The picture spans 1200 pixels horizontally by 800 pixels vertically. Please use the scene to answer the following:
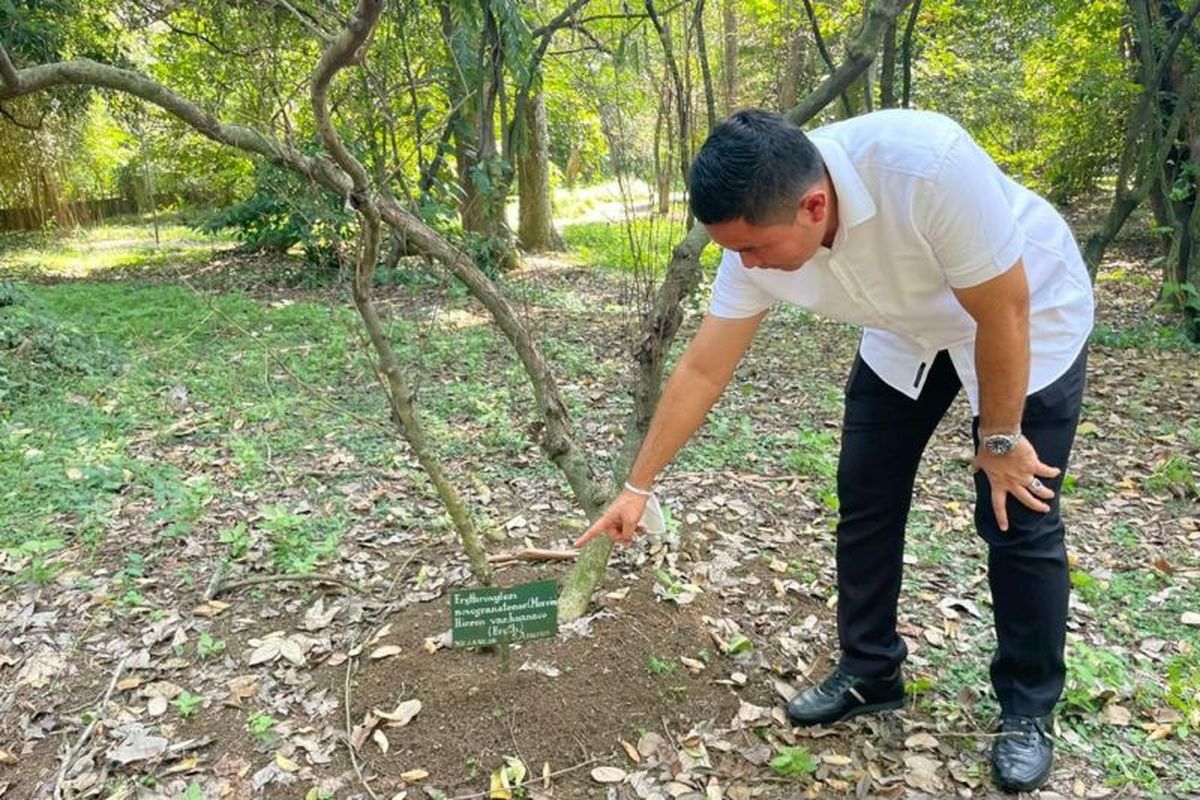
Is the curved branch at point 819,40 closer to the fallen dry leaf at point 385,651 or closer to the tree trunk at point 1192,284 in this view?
the tree trunk at point 1192,284

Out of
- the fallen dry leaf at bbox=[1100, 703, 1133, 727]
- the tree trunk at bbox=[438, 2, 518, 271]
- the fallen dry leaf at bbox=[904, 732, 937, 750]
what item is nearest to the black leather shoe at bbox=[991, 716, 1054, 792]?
the fallen dry leaf at bbox=[904, 732, 937, 750]

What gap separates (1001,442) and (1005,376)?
15 centimetres

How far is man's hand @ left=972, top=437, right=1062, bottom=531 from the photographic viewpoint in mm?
1626

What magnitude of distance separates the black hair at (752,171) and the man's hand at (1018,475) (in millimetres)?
662

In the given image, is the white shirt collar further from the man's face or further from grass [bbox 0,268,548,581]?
grass [bbox 0,268,548,581]

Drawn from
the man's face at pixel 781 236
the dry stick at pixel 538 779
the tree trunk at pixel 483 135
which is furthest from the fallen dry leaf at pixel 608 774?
the tree trunk at pixel 483 135

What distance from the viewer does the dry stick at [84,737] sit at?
1.91 m

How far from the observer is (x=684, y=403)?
187 centimetres

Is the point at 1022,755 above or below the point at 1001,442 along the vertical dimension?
below

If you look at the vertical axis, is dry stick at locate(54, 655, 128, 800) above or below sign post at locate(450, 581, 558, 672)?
below

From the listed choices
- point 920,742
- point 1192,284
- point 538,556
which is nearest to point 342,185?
point 538,556

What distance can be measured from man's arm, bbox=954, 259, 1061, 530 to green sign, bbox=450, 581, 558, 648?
96 centimetres

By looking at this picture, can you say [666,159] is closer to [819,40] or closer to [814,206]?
[814,206]

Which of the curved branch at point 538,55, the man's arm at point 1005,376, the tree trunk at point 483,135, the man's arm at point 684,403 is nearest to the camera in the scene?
the man's arm at point 1005,376
